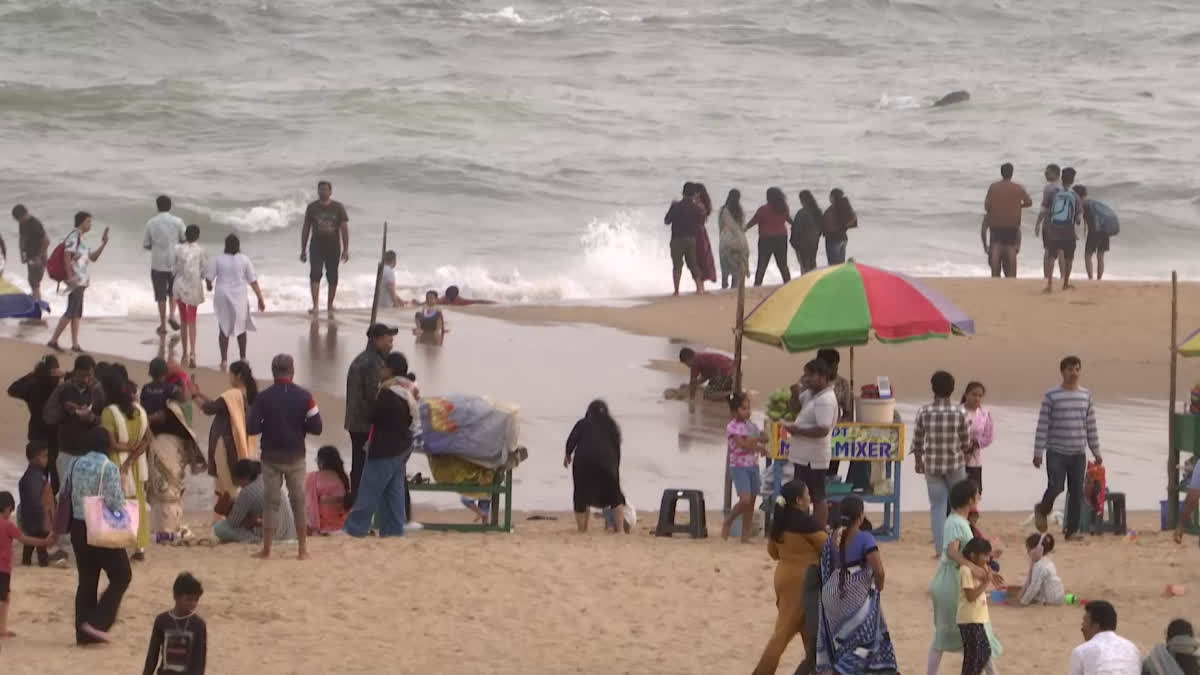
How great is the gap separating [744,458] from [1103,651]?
16.4 ft

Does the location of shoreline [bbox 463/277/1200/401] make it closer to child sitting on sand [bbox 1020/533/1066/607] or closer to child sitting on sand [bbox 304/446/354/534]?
child sitting on sand [bbox 304/446/354/534]

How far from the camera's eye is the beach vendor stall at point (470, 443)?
40.0ft

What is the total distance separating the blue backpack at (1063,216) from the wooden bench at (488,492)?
10932mm

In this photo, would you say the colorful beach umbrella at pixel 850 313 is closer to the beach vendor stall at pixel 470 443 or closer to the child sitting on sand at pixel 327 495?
the beach vendor stall at pixel 470 443

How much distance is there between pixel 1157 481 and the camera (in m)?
14.6

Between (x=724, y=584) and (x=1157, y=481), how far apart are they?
4.67m

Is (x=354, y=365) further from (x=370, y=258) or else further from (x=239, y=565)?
(x=370, y=258)

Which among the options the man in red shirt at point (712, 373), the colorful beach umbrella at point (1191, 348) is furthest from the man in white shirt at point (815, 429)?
the man in red shirt at point (712, 373)

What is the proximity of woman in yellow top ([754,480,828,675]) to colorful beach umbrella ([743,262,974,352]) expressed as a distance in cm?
306

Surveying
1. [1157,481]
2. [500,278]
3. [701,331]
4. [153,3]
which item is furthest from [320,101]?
[1157,481]

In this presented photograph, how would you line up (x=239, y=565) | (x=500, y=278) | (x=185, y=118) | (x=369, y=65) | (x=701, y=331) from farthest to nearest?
1. (x=369, y=65)
2. (x=185, y=118)
3. (x=500, y=278)
4. (x=701, y=331)
5. (x=239, y=565)

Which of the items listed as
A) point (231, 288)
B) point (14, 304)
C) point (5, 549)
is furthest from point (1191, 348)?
point (231, 288)

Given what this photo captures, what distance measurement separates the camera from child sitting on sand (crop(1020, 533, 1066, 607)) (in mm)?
10852

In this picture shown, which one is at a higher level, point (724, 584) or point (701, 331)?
point (701, 331)
